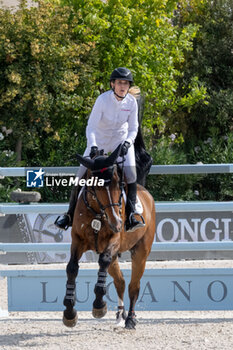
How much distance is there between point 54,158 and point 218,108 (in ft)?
18.8

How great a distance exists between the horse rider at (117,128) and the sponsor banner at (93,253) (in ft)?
9.47

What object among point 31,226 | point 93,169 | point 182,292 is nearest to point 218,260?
point 31,226

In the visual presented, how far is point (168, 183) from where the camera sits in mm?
18453

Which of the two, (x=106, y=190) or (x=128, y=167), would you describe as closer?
(x=106, y=190)

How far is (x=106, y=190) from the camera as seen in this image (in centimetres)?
632

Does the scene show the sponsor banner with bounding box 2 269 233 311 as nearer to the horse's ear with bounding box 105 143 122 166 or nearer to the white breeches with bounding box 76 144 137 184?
the white breeches with bounding box 76 144 137 184

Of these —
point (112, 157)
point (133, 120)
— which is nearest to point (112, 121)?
point (133, 120)

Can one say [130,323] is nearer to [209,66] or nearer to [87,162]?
[87,162]

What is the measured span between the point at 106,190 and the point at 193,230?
3878 mm

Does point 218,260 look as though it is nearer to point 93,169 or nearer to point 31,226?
point 31,226

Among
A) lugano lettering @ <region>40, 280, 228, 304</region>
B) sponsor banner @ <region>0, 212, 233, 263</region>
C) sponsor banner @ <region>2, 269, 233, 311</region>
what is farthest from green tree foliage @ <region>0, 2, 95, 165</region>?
lugano lettering @ <region>40, 280, 228, 304</region>

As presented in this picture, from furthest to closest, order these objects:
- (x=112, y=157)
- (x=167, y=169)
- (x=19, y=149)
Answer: (x=19, y=149), (x=167, y=169), (x=112, y=157)

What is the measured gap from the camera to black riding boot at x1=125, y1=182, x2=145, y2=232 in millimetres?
6727

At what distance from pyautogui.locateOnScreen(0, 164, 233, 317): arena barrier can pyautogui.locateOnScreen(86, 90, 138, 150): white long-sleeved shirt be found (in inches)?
34.9
